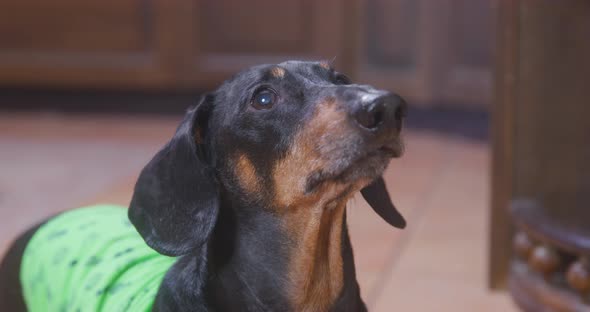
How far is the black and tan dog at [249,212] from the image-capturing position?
1.31 meters

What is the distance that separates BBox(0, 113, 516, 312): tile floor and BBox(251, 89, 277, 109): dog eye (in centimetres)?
42

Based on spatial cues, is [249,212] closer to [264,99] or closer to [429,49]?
[264,99]

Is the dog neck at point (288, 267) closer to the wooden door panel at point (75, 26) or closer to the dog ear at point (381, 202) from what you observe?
the dog ear at point (381, 202)

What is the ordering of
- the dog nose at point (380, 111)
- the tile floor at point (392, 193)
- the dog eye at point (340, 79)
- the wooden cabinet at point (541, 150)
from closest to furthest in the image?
the dog nose at point (380, 111) → the dog eye at point (340, 79) → the wooden cabinet at point (541, 150) → the tile floor at point (392, 193)

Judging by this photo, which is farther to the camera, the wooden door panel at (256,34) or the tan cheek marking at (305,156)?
the wooden door panel at (256,34)

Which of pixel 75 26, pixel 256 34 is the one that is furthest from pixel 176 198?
pixel 75 26

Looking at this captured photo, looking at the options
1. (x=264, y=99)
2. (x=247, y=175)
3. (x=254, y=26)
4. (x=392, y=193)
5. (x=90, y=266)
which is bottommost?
(x=392, y=193)

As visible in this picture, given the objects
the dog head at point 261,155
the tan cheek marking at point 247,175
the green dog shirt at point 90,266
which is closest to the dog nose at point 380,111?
the dog head at point 261,155

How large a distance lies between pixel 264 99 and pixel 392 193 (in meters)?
1.75

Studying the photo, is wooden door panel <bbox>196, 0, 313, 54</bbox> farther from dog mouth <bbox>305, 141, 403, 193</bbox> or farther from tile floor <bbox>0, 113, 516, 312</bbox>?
dog mouth <bbox>305, 141, 403, 193</bbox>

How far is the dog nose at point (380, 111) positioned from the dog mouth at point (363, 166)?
0.12 ft

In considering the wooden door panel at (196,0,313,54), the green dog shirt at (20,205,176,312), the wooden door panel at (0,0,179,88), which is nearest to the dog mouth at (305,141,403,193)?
the green dog shirt at (20,205,176,312)

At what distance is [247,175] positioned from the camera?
4.37 ft

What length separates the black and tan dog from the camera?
1306 millimetres
